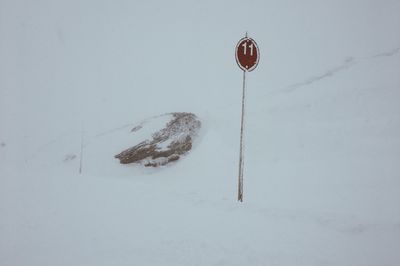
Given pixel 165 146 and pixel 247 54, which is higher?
pixel 247 54

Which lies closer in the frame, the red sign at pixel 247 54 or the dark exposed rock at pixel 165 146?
the red sign at pixel 247 54

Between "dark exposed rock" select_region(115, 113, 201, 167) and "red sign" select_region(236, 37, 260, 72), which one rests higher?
"red sign" select_region(236, 37, 260, 72)

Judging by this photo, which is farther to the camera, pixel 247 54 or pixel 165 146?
pixel 165 146

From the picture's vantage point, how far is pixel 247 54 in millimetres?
8852

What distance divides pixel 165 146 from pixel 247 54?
11.5m

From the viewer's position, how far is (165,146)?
19188 mm

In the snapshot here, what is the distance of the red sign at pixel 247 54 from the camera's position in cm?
876

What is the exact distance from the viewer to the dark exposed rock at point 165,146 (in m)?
18.9

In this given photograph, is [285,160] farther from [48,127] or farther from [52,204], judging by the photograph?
[48,127]

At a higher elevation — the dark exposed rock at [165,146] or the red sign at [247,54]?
the red sign at [247,54]

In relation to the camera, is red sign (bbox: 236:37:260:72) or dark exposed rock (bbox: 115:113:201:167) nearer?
red sign (bbox: 236:37:260:72)

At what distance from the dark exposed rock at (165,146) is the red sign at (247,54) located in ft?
36.1

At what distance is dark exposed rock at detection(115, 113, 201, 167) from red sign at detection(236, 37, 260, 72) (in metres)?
11.0

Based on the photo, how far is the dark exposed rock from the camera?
1889 centimetres
